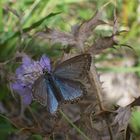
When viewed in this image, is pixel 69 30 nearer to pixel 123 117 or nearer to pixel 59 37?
pixel 59 37

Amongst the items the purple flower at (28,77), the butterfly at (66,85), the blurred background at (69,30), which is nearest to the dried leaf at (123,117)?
the butterfly at (66,85)

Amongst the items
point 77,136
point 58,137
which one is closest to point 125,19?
point 58,137

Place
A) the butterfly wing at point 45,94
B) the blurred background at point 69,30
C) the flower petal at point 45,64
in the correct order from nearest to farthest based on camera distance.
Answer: the butterfly wing at point 45,94 → the flower petal at point 45,64 → the blurred background at point 69,30

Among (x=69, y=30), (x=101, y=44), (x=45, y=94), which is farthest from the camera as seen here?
(x=69, y=30)

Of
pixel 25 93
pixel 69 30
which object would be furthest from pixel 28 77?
pixel 69 30

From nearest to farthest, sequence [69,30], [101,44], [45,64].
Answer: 1. [45,64]
2. [101,44]
3. [69,30]

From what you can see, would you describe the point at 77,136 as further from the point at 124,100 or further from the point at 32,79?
the point at 124,100

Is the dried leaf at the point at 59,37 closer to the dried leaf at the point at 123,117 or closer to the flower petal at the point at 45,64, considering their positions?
the flower petal at the point at 45,64
